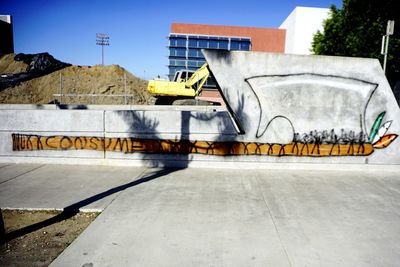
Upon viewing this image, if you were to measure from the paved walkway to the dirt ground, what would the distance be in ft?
0.73

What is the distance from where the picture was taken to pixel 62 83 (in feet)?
98.2

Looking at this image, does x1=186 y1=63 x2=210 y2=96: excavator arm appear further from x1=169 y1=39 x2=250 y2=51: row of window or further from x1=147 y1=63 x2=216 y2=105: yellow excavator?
x1=169 y1=39 x2=250 y2=51: row of window

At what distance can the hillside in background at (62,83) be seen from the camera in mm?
27938

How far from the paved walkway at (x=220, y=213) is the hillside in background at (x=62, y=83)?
20410 mm

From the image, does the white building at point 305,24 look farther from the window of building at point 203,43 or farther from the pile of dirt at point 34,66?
the pile of dirt at point 34,66

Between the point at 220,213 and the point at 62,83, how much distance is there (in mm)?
29475


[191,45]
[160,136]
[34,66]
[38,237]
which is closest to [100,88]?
[34,66]

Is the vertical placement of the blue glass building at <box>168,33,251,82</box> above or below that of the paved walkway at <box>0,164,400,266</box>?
above

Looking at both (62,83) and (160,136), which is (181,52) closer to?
(62,83)

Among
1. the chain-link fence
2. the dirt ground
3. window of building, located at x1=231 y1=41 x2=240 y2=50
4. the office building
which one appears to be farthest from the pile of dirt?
the dirt ground

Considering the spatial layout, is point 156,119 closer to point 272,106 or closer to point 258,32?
point 272,106

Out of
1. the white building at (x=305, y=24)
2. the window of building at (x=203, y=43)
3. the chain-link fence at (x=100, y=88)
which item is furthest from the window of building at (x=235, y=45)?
the chain-link fence at (x=100, y=88)

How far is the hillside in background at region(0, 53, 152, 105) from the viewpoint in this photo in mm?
27938

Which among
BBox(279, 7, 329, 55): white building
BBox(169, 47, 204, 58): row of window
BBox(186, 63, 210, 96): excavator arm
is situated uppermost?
BBox(279, 7, 329, 55): white building
